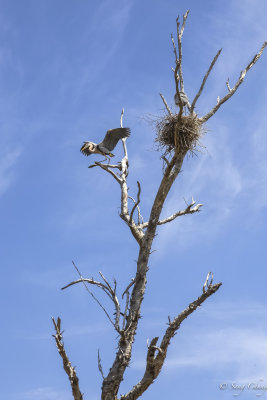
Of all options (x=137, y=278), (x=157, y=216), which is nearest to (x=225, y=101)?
(x=157, y=216)

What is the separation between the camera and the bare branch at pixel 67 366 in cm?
Answer: 716

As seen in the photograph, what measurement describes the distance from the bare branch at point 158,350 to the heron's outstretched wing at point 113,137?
150 inches

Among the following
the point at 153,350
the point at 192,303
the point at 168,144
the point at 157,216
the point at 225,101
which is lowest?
the point at 153,350

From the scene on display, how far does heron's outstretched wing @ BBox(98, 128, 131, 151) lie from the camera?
10.4m

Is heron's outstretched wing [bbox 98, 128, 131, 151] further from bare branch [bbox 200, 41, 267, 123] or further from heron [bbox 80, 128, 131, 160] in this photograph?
bare branch [bbox 200, 41, 267, 123]

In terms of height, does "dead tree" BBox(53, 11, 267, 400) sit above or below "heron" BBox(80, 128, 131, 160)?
below

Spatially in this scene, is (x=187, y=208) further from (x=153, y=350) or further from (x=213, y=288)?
(x=153, y=350)

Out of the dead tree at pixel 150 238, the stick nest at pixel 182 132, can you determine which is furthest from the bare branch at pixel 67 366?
the stick nest at pixel 182 132

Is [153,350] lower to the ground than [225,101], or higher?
lower

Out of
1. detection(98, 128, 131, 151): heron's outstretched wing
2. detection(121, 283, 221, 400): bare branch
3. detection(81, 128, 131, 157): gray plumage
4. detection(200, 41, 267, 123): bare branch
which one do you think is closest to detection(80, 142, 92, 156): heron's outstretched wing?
detection(81, 128, 131, 157): gray plumage

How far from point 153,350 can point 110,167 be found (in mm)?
3493

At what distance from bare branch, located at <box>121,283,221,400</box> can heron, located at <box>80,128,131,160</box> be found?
372 centimetres

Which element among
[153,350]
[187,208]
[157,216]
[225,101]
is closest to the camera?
[153,350]

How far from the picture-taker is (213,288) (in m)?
7.53
